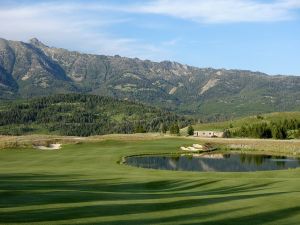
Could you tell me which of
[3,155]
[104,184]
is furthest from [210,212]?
[3,155]

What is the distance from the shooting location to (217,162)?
85562 mm

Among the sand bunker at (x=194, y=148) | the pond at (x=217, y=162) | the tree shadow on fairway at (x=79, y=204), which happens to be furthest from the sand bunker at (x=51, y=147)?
the tree shadow on fairway at (x=79, y=204)

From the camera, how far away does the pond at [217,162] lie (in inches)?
2985

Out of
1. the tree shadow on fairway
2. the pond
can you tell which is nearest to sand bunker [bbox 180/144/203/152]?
the pond

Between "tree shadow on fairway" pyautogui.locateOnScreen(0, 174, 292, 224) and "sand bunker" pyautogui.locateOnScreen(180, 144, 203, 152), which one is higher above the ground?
"tree shadow on fairway" pyautogui.locateOnScreen(0, 174, 292, 224)

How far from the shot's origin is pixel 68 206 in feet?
79.8

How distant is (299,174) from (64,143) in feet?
233

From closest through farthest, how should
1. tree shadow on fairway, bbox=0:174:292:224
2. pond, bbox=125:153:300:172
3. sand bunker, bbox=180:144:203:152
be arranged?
tree shadow on fairway, bbox=0:174:292:224, pond, bbox=125:153:300:172, sand bunker, bbox=180:144:203:152

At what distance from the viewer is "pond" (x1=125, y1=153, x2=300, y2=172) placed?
75.8 m

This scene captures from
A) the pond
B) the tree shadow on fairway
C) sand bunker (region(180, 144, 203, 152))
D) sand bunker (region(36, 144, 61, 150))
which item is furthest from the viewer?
sand bunker (region(180, 144, 203, 152))

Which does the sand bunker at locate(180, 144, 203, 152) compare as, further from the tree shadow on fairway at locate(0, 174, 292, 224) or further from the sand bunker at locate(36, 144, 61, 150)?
the tree shadow on fairway at locate(0, 174, 292, 224)

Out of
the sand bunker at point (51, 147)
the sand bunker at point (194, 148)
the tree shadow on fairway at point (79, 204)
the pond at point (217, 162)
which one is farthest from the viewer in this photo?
the sand bunker at point (194, 148)

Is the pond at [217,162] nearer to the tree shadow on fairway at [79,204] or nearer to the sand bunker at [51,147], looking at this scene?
the sand bunker at [51,147]

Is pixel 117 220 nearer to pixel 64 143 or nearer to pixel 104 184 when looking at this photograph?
pixel 104 184
